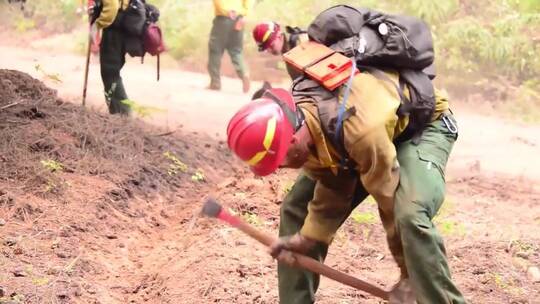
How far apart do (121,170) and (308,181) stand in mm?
3530

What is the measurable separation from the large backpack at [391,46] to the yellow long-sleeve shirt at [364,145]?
98 mm

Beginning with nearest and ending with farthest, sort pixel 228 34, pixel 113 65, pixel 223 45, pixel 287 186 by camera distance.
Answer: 1. pixel 287 186
2. pixel 113 65
3. pixel 228 34
4. pixel 223 45

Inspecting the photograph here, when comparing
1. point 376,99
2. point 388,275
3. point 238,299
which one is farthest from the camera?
point 388,275

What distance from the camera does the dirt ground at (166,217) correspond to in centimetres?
524

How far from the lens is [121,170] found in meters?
7.43

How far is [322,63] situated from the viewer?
144 inches

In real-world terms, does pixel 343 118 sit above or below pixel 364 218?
above

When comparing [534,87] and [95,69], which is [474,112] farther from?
[95,69]

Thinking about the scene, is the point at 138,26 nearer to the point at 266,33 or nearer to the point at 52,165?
the point at 266,33

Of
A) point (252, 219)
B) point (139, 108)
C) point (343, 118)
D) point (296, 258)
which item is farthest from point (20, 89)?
point (343, 118)

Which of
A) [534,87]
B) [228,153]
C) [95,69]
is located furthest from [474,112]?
[95,69]

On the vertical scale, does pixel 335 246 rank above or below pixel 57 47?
above

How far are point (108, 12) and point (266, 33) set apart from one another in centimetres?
183

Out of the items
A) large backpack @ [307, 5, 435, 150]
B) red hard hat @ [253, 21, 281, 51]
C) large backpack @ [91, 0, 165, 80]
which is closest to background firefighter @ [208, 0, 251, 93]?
large backpack @ [91, 0, 165, 80]
